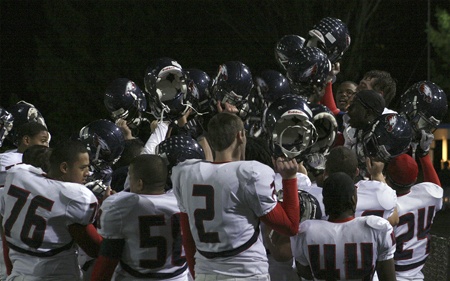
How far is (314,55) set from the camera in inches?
253

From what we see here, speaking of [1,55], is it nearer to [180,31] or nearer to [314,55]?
[180,31]

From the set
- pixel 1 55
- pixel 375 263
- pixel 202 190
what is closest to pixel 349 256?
pixel 375 263

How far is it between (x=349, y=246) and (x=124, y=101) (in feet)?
11.5

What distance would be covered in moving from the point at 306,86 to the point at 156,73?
1315mm

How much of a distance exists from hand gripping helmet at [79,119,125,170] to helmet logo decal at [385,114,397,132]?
2.03 m

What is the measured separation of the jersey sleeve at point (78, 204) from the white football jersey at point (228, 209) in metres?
0.64

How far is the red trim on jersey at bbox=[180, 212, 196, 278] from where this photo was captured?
498cm

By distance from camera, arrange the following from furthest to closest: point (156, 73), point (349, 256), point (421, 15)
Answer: point (421, 15)
point (156, 73)
point (349, 256)

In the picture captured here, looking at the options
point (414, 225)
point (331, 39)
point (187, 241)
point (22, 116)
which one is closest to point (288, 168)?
point (187, 241)

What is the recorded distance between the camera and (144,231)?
5031 millimetres

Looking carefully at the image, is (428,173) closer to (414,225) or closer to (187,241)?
(414,225)

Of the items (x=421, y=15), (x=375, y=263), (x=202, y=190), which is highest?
(x=202, y=190)

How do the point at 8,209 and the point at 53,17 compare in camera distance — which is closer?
the point at 8,209

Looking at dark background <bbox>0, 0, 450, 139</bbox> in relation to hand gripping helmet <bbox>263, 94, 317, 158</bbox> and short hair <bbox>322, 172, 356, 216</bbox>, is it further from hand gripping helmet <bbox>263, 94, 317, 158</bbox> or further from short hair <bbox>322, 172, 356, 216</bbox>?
short hair <bbox>322, 172, 356, 216</bbox>
